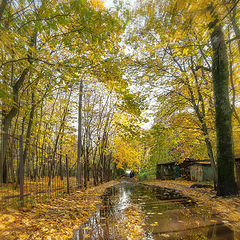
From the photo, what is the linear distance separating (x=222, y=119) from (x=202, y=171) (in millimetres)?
12679

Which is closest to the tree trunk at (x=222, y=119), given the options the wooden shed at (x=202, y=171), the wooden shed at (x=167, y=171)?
the wooden shed at (x=202, y=171)

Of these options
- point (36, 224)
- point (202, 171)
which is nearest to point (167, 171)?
point (202, 171)

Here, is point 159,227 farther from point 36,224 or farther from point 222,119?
point 222,119

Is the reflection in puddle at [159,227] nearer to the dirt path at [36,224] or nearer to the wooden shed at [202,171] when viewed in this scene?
the dirt path at [36,224]

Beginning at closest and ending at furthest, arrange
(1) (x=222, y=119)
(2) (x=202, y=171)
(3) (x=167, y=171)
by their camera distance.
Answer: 1. (1) (x=222, y=119)
2. (2) (x=202, y=171)
3. (3) (x=167, y=171)

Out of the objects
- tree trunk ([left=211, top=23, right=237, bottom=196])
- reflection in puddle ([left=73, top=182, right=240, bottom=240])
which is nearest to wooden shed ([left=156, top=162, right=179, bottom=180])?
tree trunk ([left=211, top=23, right=237, bottom=196])

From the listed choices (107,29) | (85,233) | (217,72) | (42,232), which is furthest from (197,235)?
(217,72)

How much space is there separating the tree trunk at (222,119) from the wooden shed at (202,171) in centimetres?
1166

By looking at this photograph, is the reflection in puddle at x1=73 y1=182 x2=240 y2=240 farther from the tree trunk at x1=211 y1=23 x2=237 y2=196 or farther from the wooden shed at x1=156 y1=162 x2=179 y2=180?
the wooden shed at x1=156 y1=162 x2=179 y2=180

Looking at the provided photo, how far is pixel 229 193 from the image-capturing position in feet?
19.4

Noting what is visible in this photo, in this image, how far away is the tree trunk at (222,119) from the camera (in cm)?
608

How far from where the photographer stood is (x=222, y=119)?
6.49 metres

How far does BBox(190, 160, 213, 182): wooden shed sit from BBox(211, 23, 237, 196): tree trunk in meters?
11.7

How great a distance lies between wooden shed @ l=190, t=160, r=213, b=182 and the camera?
1667 centimetres
